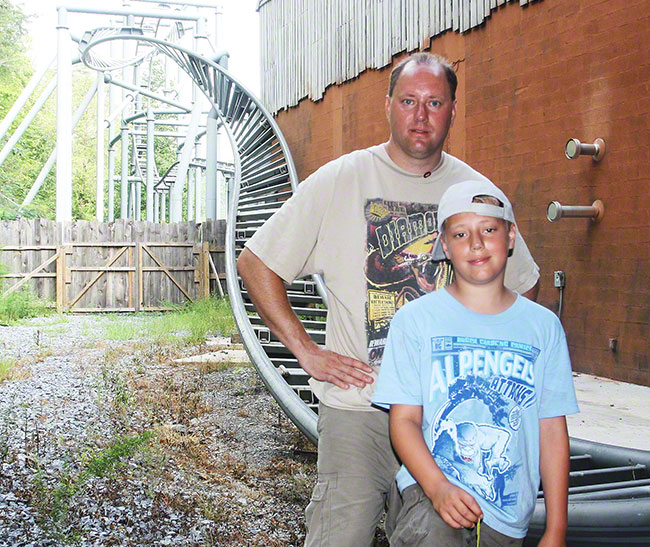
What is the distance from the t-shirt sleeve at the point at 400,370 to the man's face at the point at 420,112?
2.18ft

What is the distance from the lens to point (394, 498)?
82.8 inches

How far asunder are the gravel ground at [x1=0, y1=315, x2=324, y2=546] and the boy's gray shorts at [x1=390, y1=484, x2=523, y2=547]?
7.77ft

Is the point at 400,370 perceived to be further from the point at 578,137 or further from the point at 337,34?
the point at 337,34

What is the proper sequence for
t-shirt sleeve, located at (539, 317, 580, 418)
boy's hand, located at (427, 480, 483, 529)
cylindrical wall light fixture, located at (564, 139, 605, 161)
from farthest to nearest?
cylindrical wall light fixture, located at (564, 139, 605, 161) → t-shirt sleeve, located at (539, 317, 580, 418) → boy's hand, located at (427, 480, 483, 529)

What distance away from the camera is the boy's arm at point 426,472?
5.78 feet

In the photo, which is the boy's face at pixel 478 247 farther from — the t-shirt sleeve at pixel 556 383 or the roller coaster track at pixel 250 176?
the roller coaster track at pixel 250 176

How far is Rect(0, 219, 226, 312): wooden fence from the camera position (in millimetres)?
16016

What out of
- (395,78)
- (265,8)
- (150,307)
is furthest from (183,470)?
(265,8)

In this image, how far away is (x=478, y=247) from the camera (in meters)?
1.95

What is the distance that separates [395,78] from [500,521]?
1359 millimetres

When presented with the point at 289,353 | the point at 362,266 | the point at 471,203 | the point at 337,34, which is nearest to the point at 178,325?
the point at 289,353

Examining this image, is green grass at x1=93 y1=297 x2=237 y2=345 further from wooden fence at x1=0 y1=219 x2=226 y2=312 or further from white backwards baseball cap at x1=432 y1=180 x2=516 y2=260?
white backwards baseball cap at x1=432 y1=180 x2=516 y2=260

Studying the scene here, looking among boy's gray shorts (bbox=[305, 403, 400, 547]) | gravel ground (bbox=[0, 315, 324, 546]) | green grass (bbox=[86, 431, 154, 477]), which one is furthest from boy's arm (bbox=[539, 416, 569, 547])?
green grass (bbox=[86, 431, 154, 477])

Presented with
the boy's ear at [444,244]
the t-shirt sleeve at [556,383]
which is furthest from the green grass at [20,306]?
the t-shirt sleeve at [556,383]
